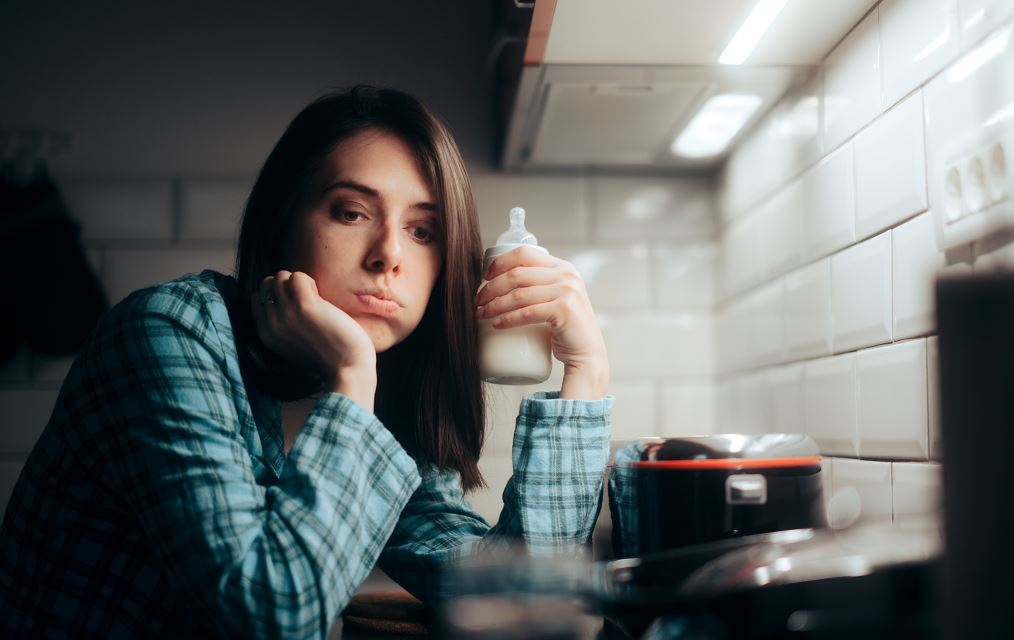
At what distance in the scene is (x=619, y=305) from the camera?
175cm

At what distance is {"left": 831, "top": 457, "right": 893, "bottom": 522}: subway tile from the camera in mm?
1013

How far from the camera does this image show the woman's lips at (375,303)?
1005mm

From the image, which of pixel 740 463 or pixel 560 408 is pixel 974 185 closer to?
pixel 740 463

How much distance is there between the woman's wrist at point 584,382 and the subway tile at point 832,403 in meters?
0.33

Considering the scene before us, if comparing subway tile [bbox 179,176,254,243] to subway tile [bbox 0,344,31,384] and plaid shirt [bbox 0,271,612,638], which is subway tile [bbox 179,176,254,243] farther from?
plaid shirt [bbox 0,271,612,638]

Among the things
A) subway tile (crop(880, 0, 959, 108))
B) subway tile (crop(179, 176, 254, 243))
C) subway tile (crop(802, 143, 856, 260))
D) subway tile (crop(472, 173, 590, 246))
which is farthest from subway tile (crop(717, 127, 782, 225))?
subway tile (crop(179, 176, 254, 243))

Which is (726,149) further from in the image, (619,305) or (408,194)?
(408,194)

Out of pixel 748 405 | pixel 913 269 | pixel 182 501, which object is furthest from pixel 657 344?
pixel 182 501

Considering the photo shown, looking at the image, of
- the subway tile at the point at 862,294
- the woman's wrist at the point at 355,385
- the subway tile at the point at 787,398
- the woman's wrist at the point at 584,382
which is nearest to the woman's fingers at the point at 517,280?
the woman's wrist at the point at 584,382

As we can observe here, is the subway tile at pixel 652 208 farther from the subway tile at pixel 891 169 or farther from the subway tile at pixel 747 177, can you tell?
the subway tile at pixel 891 169

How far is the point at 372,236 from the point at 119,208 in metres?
0.96

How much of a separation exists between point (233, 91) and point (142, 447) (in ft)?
3.85

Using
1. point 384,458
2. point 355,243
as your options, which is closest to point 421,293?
point 355,243

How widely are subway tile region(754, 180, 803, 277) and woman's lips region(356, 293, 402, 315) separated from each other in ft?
2.18
